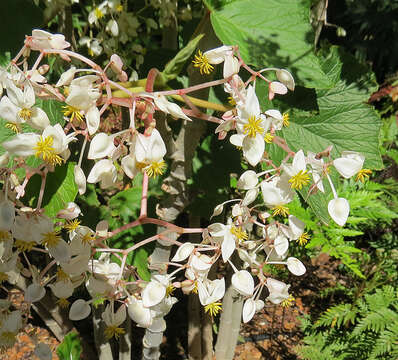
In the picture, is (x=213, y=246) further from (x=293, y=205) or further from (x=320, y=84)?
(x=293, y=205)

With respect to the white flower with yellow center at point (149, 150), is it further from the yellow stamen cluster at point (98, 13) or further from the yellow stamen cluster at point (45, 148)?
the yellow stamen cluster at point (98, 13)

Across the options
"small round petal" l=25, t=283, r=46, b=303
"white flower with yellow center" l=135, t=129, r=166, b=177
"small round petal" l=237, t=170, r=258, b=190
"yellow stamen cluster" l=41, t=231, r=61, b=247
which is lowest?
"small round petal" l=25, t=283, r=46, b=303

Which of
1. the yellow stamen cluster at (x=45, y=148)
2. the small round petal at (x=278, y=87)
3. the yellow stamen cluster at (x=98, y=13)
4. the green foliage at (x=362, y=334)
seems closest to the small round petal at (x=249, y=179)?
the small round petal at (x=278, y=87)

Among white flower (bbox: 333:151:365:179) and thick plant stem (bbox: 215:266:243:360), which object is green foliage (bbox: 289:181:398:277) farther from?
white flower (bbox: 333:151:365:179)

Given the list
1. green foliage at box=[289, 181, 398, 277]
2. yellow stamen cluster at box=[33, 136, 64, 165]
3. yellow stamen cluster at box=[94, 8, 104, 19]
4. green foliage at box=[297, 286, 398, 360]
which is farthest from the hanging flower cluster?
green foliage at box=[297, 286, 398, 360]

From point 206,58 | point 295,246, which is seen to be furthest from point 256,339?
point 206,58

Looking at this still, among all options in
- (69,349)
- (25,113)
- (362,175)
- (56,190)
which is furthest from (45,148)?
(69,349)

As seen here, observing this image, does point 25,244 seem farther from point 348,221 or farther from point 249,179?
point 348,221
